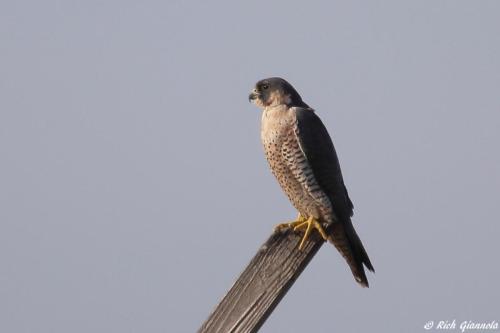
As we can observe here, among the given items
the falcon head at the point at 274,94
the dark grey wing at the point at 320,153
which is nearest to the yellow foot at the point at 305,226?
the dark grey wing at the point at 320,153

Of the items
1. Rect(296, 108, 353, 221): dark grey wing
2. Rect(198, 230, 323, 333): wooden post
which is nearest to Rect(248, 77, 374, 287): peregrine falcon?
Rect(296, 108, 353, 221): dark grey wing

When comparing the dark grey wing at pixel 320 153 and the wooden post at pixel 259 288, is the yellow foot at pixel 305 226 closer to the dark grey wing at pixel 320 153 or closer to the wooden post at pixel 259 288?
the wooden post at pixel 259 288

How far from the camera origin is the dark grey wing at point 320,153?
575cm

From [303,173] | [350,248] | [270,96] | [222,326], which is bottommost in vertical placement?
[222,326]

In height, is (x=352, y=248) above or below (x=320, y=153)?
below

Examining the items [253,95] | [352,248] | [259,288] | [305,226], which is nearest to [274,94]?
[253,95]

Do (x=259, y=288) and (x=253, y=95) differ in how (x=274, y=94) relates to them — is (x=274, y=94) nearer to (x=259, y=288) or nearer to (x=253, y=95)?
(x=253, y=95)

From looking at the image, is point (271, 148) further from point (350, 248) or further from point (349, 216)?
point (350, 248)

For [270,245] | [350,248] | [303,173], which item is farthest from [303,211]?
[270,245]

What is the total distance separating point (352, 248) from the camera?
15.5ft

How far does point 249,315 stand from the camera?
2.56m

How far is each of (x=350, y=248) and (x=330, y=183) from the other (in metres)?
1.09

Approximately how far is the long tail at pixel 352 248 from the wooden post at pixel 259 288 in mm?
1749

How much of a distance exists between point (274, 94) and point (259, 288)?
3716mm
